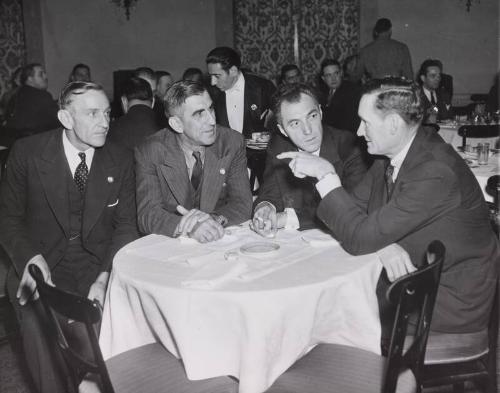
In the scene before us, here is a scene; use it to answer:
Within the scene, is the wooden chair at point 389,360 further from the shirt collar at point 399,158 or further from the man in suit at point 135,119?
the man in suit at point 135,119

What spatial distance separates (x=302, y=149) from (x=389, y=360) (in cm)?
151

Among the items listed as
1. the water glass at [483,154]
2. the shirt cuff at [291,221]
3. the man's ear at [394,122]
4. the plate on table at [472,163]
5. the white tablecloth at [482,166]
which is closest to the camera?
the man's ear at [394,122]

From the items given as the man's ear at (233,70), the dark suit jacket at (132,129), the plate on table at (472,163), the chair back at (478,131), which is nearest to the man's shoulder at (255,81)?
the man's ear at (233,70)

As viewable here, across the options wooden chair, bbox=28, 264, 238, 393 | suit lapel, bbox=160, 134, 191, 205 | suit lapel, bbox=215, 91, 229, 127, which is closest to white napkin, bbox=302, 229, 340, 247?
wooden chair, bbox=28, 264, 238, 393

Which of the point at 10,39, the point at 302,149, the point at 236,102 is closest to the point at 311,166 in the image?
the point at 302,149

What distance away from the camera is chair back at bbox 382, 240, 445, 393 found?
4.95 feet

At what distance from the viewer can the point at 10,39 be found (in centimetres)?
804

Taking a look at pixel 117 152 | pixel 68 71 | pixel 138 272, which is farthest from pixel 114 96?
pixel 138 272

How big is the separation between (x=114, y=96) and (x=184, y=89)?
6.37 meters

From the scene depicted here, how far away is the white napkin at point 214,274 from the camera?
1763 mm

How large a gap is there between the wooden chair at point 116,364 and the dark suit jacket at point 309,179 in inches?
47.0

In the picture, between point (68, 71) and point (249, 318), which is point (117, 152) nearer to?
point (249, 318)

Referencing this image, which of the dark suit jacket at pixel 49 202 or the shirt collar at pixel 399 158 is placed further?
the dark suit jacket at pixel 49 202

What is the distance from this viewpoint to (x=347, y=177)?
2.94 m
